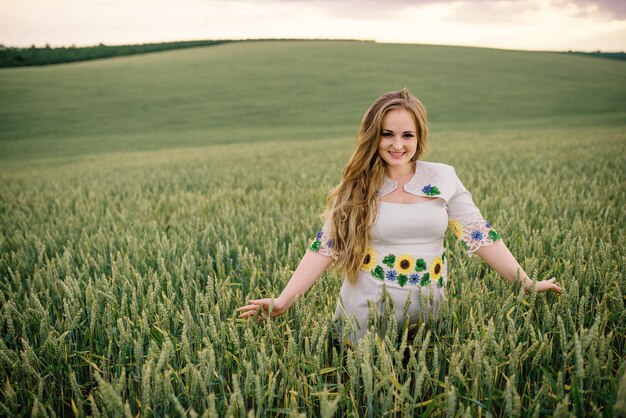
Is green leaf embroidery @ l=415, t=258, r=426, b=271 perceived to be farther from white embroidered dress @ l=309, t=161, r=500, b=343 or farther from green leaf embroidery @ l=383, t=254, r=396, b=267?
green leaf embroidery @ l=383, t=254, r=396, b=267

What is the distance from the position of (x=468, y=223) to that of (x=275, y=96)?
33793 millimetres

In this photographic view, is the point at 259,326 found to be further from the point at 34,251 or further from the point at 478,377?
the point at 34,251

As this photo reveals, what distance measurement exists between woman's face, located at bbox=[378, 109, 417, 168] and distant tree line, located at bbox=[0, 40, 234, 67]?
62.2 meters

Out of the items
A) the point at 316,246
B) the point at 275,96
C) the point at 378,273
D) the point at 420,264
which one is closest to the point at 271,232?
the point at 316,246

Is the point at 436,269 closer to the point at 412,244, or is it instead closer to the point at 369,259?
the point at 412,244

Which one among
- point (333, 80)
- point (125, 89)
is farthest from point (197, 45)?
point (333, 80)

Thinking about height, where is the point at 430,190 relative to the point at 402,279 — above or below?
above

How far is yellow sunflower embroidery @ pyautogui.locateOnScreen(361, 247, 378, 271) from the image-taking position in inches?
78.1

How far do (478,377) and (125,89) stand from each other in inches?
1592

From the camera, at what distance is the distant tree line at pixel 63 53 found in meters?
51.4

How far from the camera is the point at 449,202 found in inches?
81.0

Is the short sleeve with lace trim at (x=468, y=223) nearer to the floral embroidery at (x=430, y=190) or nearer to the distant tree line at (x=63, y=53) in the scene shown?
the floral embroidery at (x=430, y=190)

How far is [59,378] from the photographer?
1727 mm

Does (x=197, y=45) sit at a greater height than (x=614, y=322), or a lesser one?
greater
